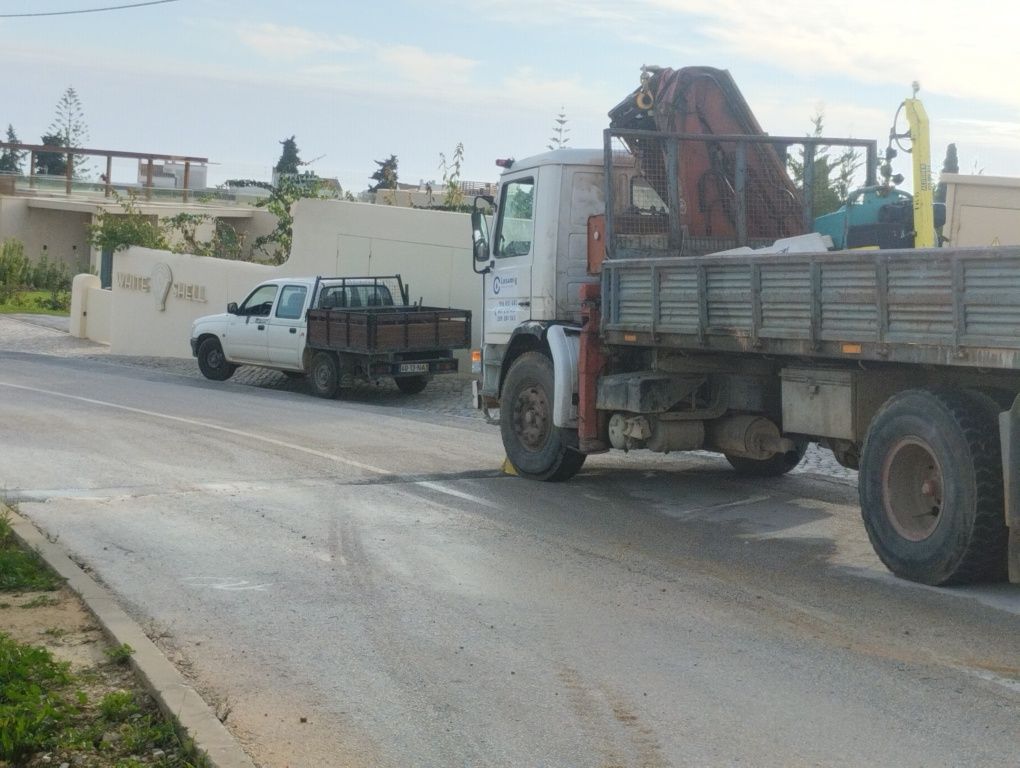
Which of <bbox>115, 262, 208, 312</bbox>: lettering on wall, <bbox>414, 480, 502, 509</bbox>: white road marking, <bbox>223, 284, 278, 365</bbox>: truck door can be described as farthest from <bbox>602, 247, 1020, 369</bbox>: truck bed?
<bbox>115, 262, 208, 312</bbox>: lettering on wall

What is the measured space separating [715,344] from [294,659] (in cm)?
431

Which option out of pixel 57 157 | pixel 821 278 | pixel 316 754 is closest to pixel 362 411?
pixel 821 278

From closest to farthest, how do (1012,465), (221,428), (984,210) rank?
(1012,465) → (984,210) → (221,428)

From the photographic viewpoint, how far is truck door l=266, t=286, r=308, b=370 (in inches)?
884

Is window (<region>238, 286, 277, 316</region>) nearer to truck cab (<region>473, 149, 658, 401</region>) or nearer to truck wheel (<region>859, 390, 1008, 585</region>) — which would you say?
truck cab (<region>473, 149, 658, 401</region>)

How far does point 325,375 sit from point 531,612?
14.7 m

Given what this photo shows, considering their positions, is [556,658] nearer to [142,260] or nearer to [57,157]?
[142,260]

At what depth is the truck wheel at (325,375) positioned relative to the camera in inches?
843

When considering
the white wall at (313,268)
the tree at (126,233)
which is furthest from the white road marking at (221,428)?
the tree at (126,233)

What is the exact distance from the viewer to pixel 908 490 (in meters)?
8.00

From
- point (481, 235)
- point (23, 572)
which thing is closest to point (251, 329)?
point (481, 235)

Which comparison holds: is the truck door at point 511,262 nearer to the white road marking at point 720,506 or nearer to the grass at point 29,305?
the white road marking at point 720,506

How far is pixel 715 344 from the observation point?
947cm

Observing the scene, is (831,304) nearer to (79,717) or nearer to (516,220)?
(516,220)
